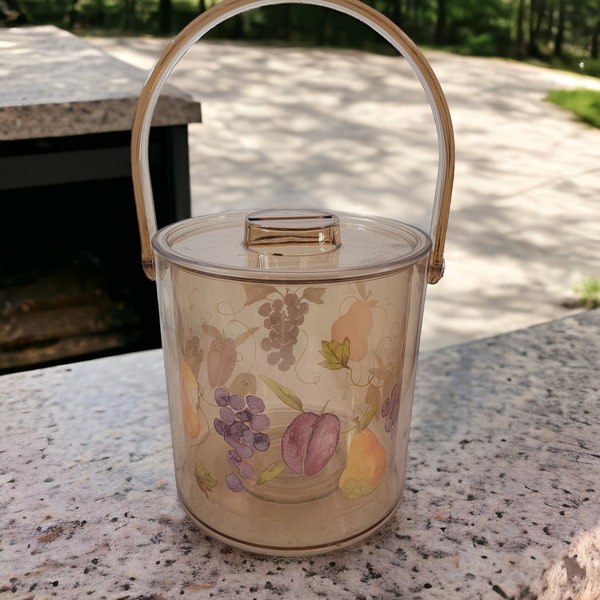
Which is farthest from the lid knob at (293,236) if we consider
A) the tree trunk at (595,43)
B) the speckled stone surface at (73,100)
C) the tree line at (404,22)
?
the tree trunk at (595,43)

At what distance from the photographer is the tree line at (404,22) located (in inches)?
103

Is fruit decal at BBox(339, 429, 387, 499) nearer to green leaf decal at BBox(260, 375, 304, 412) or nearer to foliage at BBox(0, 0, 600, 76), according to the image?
green leaf decal at BBox(260, 375, 304, 412)

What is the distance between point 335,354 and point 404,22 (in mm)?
3502

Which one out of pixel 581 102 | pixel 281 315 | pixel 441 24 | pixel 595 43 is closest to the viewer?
pixel 281 315

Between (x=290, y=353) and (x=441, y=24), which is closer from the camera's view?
(x=290, y=353)

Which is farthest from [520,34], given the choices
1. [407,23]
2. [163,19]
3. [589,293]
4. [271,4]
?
[271,4]

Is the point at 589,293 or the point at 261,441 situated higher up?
the point at 261,441

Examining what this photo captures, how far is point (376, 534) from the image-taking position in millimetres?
468

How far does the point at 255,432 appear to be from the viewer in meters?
0.42

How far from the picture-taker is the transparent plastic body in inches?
15.9

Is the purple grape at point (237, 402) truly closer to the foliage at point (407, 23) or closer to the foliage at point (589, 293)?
the foliage at point (407, 23)

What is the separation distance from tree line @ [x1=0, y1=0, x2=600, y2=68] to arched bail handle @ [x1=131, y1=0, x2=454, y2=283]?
1.81 meters

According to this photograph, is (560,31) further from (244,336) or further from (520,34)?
(244,336)

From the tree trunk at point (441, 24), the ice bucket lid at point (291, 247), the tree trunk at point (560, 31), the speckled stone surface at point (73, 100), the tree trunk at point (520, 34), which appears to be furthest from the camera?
the tree trunk at point (441, 24)
